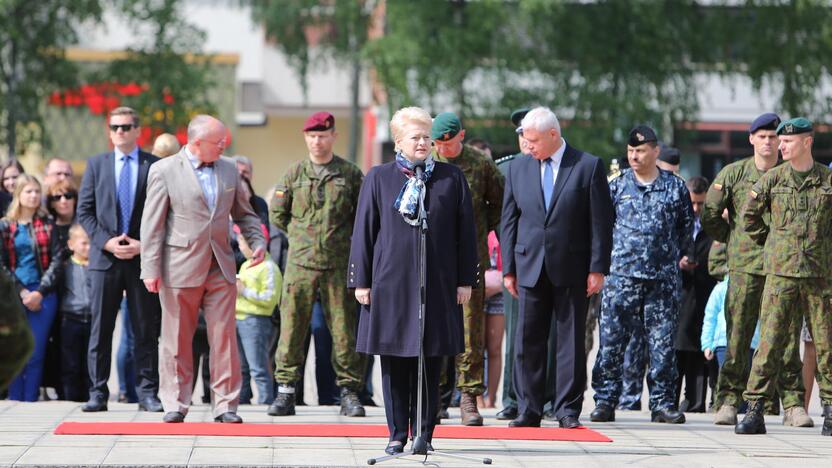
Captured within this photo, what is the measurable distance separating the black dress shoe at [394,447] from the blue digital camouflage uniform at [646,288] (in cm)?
294

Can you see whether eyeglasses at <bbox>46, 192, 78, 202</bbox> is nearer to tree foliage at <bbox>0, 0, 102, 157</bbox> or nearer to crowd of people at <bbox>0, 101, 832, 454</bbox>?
crowd of people at <bbox>0, 101, 832, 454</bbox>

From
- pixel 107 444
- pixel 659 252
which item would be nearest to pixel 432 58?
pixel 659 252

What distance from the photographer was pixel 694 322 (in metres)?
13.3

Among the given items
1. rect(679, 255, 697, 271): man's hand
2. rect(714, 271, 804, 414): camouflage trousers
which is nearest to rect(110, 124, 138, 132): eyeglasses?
rect(714, 271, 804, 414): camouflage trousers

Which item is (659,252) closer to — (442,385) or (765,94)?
(442,385)

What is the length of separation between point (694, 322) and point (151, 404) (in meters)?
4.63

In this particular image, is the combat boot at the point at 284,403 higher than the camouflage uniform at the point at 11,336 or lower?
A: lower

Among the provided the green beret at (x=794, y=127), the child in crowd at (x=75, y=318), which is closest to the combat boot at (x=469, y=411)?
the green beret at (x=794, y=127)

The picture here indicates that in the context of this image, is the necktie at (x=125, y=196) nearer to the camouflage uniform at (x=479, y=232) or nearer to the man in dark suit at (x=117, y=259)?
the man in dark suit at (x=117, y=259)

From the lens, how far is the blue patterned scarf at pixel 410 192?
881cm

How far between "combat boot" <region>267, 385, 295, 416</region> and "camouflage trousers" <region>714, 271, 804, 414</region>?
10.3 ft

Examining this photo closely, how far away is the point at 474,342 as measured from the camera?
36.9 ft

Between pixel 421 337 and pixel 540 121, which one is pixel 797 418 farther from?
pixel 421 337

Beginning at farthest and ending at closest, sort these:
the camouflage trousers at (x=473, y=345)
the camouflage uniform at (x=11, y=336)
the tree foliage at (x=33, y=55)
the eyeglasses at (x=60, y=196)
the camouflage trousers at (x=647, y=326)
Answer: the tree foliage at (x=33, y=55)
the eyeglasses at (x=60, y=196)
the camouflage trousers at (x=647, y=326)
the camouflage trousers at (x=473, y=345)
the camouflage uniform at (x=11, y=336)
